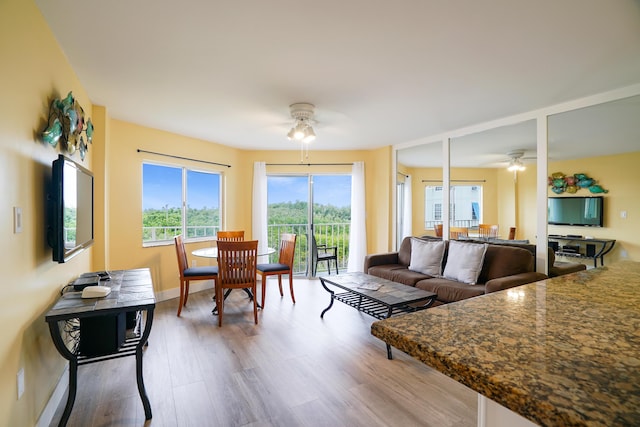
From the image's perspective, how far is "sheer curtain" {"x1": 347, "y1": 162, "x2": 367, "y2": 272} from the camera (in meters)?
5.18

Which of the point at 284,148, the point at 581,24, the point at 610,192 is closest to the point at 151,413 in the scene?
the point at 581,24

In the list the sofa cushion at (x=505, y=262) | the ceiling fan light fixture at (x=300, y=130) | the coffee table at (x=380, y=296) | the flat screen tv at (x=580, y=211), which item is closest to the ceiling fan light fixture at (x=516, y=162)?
the flat screen tv at (x=580, y=211)

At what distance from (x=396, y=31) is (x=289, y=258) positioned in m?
2.97

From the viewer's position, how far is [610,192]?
10.9ft

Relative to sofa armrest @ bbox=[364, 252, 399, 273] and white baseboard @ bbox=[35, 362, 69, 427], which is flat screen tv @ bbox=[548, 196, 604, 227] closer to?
sofa armrest @ bbox=[364, 252, 399, 273]

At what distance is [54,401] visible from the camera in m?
1.86

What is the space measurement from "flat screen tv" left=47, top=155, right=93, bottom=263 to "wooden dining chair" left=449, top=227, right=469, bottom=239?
4.01 metres

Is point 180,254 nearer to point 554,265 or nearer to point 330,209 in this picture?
point 330,209

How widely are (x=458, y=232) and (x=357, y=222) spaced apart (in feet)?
5.49

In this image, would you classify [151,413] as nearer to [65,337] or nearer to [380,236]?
[65,337]

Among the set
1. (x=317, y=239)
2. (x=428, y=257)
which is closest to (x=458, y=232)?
(x=428, y=257)

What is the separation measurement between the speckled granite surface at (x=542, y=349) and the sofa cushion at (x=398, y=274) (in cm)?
236

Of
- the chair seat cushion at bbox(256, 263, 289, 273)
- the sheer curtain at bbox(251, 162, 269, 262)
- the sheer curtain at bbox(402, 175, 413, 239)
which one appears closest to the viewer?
the chair seat cushion at bbox(256, 263, 289, 273)

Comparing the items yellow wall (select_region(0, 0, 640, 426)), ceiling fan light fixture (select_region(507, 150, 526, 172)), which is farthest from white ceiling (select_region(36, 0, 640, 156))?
ceiling fan light fixture (select_region(507, 150, 526, 172))
